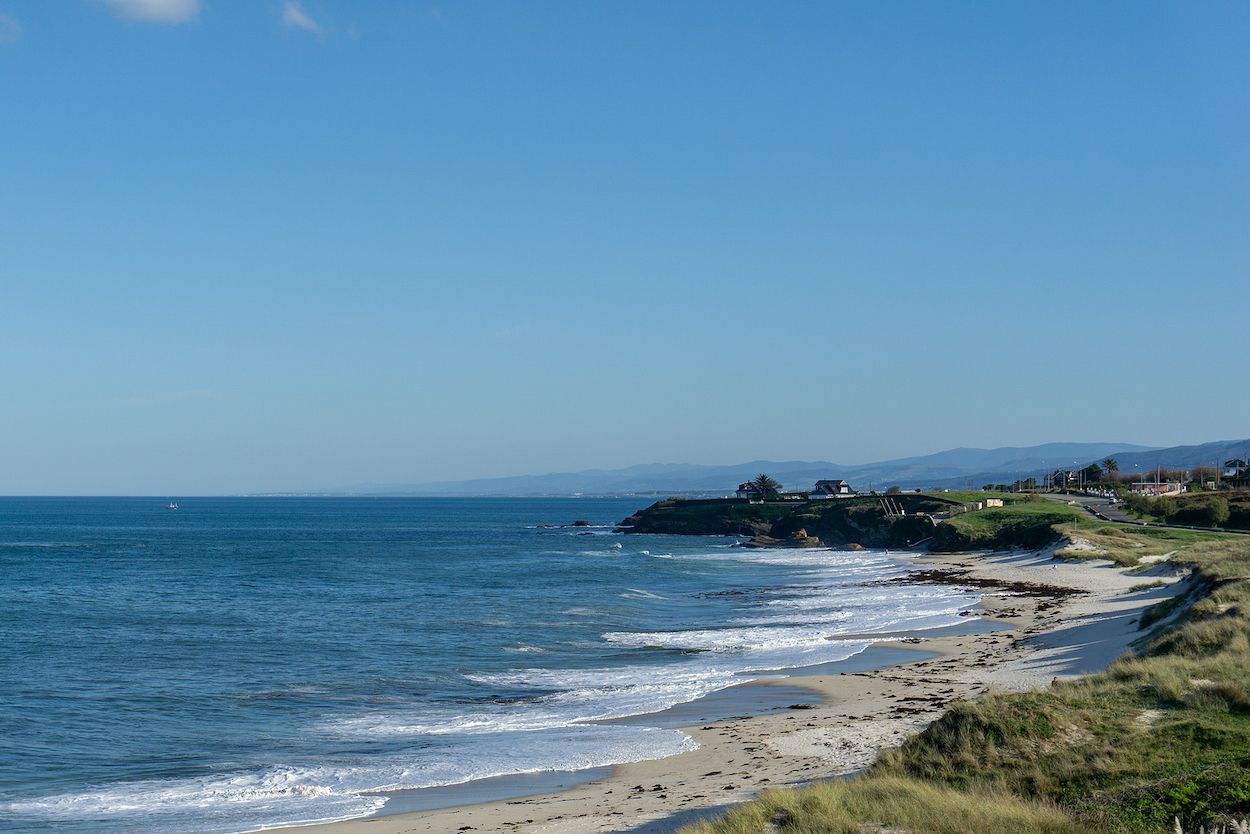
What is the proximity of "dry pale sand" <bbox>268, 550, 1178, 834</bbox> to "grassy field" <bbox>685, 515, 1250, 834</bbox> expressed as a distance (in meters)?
2.56

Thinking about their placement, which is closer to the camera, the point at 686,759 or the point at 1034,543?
the point at 686,759

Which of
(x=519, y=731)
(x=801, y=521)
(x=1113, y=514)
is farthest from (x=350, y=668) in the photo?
(x=801, y=521)

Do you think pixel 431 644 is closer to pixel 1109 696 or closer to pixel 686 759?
pixel 686 759

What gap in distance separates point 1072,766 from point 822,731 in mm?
8238

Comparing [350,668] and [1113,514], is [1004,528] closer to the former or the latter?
[1113,514]

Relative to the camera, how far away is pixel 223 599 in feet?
181

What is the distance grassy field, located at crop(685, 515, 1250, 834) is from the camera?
12297mm

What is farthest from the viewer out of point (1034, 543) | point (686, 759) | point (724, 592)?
point (1034, 543)

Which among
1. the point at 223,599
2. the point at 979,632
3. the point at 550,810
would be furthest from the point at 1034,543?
the point at 550,810

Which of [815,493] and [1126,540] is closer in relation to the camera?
[1126,540]

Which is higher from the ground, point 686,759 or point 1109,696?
point 1109,696

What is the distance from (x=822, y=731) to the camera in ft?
73.5

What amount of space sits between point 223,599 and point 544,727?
117 ft

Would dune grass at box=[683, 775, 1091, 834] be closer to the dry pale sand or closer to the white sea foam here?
the dry pale sand
